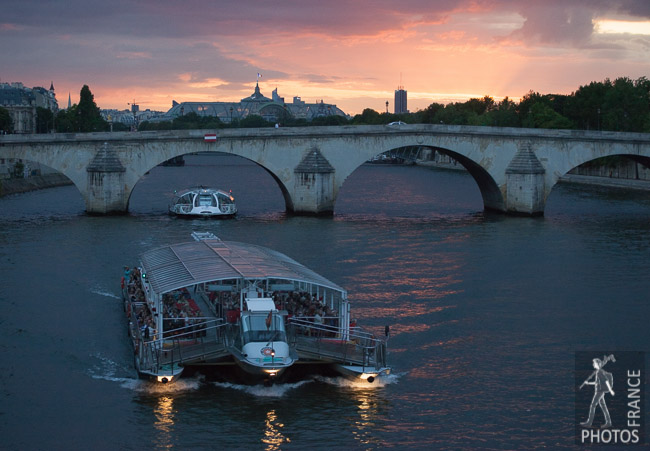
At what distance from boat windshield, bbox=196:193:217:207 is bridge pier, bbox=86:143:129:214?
5.24m

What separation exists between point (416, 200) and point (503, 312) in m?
44.2

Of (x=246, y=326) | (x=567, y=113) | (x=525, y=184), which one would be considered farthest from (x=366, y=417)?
(x=567, y=113)

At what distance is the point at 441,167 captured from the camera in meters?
134

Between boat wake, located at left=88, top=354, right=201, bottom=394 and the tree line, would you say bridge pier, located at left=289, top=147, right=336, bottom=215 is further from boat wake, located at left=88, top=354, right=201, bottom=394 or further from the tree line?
the tree line

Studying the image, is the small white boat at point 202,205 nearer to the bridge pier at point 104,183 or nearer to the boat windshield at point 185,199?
the boat windshield at point 185,199

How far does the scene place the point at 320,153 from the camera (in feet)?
200

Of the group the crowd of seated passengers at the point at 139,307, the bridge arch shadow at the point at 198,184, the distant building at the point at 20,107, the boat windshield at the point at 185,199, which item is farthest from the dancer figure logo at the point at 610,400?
the distant building at the point at 20,107

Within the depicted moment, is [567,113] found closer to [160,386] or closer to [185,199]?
[185,199]

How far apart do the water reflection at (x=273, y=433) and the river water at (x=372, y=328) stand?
0.05m

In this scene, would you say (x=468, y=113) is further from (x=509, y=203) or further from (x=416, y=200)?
(x=509, y=203)

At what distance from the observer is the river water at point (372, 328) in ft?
69.1

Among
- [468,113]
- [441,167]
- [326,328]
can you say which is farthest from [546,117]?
[326,328]

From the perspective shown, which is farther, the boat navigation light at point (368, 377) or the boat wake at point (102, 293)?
the boat wake at point (102, 293)

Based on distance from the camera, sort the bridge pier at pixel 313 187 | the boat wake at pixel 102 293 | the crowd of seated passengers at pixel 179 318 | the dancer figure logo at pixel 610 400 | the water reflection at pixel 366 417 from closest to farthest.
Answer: the water reflection at pixel 366 417 → the dancer figure logo at pixel 610 400 → the crowd of seated passengers at pixel 179 318 → the boat wake at pixel 102 293 → the bridge pier at pixel 313 187
